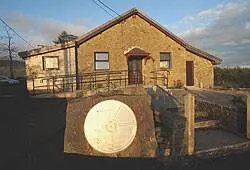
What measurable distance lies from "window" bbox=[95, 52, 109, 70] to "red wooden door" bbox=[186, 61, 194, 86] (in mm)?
8240

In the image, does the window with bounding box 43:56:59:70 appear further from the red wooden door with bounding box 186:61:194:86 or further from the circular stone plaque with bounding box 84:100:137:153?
the circular stone plaque with bounding box 84:100:137:153

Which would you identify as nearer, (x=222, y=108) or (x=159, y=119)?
(x=159, y=119)

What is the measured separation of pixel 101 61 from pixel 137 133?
15.3m

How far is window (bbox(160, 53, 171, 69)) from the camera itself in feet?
73.4

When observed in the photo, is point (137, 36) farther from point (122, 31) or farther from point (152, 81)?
point (152, 81)

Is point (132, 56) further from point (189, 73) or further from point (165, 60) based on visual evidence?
point (189, 73)

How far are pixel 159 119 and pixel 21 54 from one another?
15.0 m

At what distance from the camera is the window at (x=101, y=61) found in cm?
2012

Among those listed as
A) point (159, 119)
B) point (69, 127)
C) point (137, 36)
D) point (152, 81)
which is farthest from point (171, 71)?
point (69, 127)

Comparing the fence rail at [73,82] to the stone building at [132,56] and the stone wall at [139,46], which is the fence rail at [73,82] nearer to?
the stone building at [132,56]

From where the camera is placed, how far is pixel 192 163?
20.0 ft

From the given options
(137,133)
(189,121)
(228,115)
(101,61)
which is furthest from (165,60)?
(137,133)

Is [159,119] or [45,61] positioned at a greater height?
[45,61]

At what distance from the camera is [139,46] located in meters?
21.5
